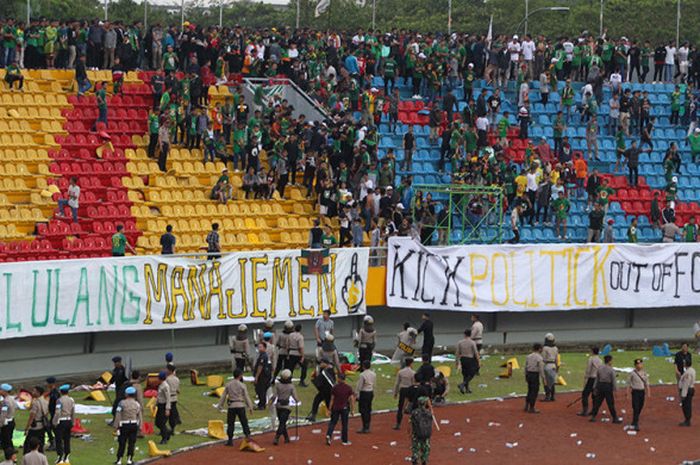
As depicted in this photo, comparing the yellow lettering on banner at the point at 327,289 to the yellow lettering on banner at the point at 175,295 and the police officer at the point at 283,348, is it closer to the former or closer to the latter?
the yellow lettering on banner at the point at 175,295

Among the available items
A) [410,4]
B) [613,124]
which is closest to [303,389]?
[613,124]

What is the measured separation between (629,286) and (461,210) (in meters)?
5.42

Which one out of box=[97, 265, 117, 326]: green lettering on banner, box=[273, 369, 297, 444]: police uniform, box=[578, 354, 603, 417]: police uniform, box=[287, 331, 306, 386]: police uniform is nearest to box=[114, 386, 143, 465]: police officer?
box=[273, 369, 297, 444]: police uniform

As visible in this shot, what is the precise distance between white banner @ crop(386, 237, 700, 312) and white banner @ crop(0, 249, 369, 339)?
5.22ft

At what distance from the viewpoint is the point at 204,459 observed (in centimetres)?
2808

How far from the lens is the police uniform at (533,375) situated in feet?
109

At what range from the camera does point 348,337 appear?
39781 millimetres

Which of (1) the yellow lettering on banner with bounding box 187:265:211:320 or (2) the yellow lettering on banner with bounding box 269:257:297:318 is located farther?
(2) the yellow lettering on banner with bounding box 269:257:297:318

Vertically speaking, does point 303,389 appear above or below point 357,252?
below

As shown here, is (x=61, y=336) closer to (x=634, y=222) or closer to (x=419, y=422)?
(x=419, y=422)

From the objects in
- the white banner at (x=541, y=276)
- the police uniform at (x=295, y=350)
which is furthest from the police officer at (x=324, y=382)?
the white banner at (x=541, y=276)

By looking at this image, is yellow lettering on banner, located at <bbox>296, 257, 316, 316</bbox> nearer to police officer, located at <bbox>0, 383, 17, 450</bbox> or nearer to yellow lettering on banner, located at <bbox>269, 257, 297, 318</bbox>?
yellow lettering on banner, located at <bbox>269, 257, 297, 318</bbox>

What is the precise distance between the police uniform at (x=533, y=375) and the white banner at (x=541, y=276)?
24.0 feet

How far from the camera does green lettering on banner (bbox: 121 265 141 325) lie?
116 feet
